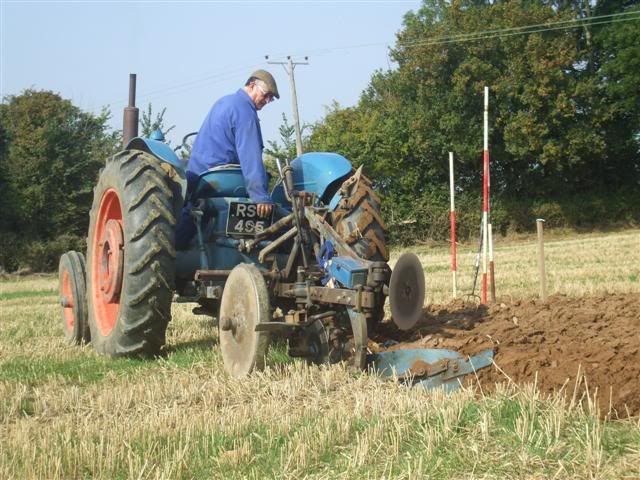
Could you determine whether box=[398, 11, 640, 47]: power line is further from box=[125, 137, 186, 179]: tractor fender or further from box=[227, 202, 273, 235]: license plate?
box=[227, 202, 273, 235]: license plate

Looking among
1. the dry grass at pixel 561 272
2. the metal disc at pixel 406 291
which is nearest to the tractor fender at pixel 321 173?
the metal disc at pixel 406 291

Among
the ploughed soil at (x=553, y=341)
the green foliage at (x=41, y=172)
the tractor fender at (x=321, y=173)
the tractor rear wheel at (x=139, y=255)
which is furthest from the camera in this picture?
the green foliage at (x=41, y=172)

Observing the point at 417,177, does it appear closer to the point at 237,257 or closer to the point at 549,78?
the point at 549,78

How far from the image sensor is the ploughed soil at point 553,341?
151 inches

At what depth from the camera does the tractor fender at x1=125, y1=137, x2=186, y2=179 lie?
5.52m

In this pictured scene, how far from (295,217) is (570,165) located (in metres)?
24.3

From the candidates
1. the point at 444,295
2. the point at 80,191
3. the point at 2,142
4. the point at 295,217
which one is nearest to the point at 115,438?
the point at 295,217

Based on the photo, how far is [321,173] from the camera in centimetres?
591

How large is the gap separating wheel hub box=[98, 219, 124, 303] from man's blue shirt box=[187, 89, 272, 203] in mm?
721

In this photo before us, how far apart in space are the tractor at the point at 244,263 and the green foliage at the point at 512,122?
2176 cm

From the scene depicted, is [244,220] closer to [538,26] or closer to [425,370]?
[425,370]

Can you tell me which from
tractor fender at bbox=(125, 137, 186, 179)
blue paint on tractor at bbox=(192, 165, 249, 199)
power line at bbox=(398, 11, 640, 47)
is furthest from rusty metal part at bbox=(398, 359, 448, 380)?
power line at bbox=(398, 11, 640, 47)

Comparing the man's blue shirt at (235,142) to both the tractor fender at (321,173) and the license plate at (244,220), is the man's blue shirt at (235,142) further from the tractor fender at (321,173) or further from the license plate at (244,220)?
the tractor fender at (321,173)

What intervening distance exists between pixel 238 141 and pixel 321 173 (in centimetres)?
73
